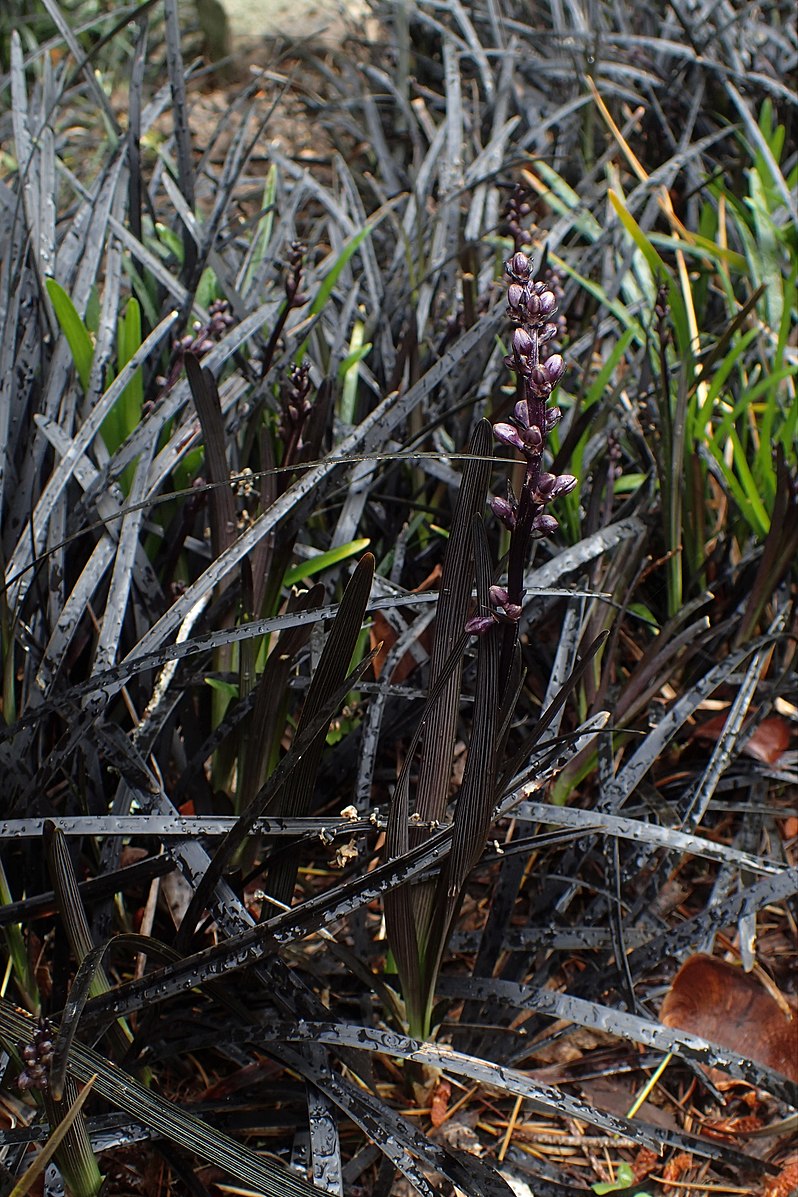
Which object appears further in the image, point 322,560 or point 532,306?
point 322,560

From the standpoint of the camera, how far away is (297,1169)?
122 centimetres

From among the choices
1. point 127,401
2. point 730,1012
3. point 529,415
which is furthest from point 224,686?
point 730,1012

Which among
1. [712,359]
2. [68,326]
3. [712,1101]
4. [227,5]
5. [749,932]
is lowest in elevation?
[712,1101]

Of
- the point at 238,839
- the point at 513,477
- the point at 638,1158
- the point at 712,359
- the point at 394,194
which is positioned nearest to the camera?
the point at 238,839

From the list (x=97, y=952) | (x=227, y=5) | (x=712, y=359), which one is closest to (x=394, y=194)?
(x=712, y=359)

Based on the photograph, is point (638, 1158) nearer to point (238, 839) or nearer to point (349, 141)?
point (238, 839)

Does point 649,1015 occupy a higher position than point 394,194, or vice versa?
point 394,194

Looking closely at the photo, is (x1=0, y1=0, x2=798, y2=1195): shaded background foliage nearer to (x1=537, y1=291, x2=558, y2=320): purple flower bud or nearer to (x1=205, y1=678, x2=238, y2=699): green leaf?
(x1=205, y1=678, x2=238, y2=699): green leaf

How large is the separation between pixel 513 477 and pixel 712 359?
62cm

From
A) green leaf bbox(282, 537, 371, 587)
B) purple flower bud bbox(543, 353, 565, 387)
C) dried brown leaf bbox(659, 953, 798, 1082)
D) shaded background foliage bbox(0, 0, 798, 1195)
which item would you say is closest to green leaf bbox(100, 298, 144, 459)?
shaded background foliage bbox(0, 0, 798, 1195)

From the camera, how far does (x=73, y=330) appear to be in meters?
1.68

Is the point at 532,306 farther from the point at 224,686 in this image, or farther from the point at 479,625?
the point at 224,686

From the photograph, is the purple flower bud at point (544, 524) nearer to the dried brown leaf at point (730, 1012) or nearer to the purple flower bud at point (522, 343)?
the purple flower bud at point (522, 343)

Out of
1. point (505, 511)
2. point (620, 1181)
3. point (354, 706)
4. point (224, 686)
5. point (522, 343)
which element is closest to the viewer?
point (522, 343)
